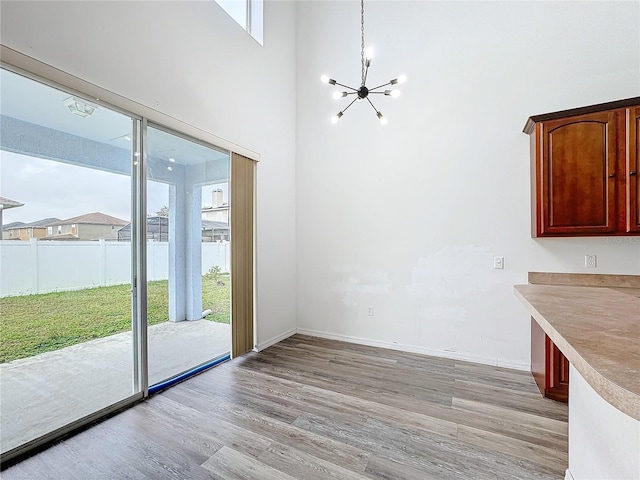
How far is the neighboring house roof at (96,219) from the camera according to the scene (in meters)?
2.19

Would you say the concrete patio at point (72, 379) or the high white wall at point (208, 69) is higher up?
the high white wall at point (208, 69)

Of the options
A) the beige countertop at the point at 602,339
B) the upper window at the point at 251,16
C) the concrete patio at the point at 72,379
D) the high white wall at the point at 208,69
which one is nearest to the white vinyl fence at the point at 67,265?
the concrete patio at the point at 72,379

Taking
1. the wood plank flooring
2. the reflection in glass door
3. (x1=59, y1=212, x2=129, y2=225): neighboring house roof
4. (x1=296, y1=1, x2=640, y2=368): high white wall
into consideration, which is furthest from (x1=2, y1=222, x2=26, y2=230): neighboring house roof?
(x1=296, y1=1, x2=640, y2=368): high white wall

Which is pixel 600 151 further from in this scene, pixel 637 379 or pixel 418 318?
pixel 637 379

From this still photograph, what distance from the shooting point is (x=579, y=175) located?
8.53 feet

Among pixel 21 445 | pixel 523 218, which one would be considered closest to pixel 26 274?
pixel 21 445

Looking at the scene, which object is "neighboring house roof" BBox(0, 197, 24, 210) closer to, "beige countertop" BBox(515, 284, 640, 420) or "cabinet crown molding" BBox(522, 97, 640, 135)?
"beige countertop" BBox(515, 284, 640, 420)

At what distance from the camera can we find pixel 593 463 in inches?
47.9

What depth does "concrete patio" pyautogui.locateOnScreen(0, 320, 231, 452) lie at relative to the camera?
1896 mm

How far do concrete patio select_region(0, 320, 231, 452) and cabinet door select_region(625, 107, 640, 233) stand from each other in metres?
4.18

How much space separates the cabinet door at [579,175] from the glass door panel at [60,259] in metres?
3.75

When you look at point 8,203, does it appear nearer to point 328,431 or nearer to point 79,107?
point 79,107

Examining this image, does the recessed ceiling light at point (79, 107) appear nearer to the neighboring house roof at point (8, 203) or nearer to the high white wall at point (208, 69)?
the high white wall at point (208, 69)

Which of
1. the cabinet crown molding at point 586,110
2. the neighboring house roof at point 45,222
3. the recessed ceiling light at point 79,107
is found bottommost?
the neighboring house roof at point 45,222
